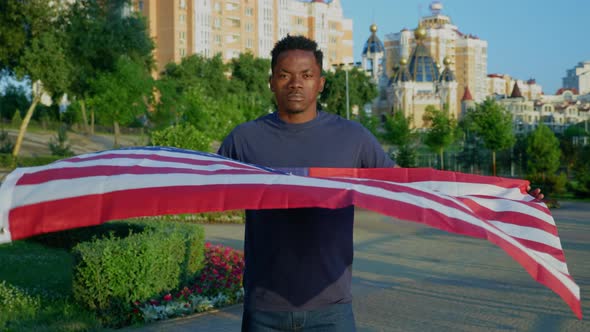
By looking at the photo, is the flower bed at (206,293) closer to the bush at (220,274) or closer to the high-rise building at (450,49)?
the bush at (220,274)

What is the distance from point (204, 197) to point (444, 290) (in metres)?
8.06

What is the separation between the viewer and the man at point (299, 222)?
3.39 metres

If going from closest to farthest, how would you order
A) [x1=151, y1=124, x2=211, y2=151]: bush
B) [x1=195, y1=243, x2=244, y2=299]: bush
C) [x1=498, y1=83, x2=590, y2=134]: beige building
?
1. [x1=195, y1=243, x2=244, y2=299]: bush
2. [x1=151, y1=124, x2=211, y2=151]: bush
3. [x1=498, y1=83, x2=590, y2=134]: beige building

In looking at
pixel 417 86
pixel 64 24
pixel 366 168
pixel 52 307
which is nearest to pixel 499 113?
pixel 64 24

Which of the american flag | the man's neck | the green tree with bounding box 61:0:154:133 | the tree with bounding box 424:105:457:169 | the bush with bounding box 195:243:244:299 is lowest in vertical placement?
the bush with bounding box 195:243:244:299

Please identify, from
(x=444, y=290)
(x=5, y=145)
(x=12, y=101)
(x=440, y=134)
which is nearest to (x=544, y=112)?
(x=440, y=134)

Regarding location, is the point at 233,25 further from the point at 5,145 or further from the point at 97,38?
the point at 5,145

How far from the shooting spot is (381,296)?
10133mm

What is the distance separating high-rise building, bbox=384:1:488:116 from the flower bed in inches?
5997

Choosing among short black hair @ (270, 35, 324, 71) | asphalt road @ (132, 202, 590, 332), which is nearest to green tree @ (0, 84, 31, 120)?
asphalt road @ (132, 202, 590, 332)

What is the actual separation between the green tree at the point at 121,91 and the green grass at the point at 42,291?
104 ft

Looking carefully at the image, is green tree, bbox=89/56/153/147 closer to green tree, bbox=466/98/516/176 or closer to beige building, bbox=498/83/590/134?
green tree, bbox=466/98/516/176

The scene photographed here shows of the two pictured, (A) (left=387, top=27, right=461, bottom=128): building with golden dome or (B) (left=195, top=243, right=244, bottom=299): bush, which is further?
(A) (left=387, top=27, right=461, bottom=128): building with golden dome

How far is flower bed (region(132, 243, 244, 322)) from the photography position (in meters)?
8.51
